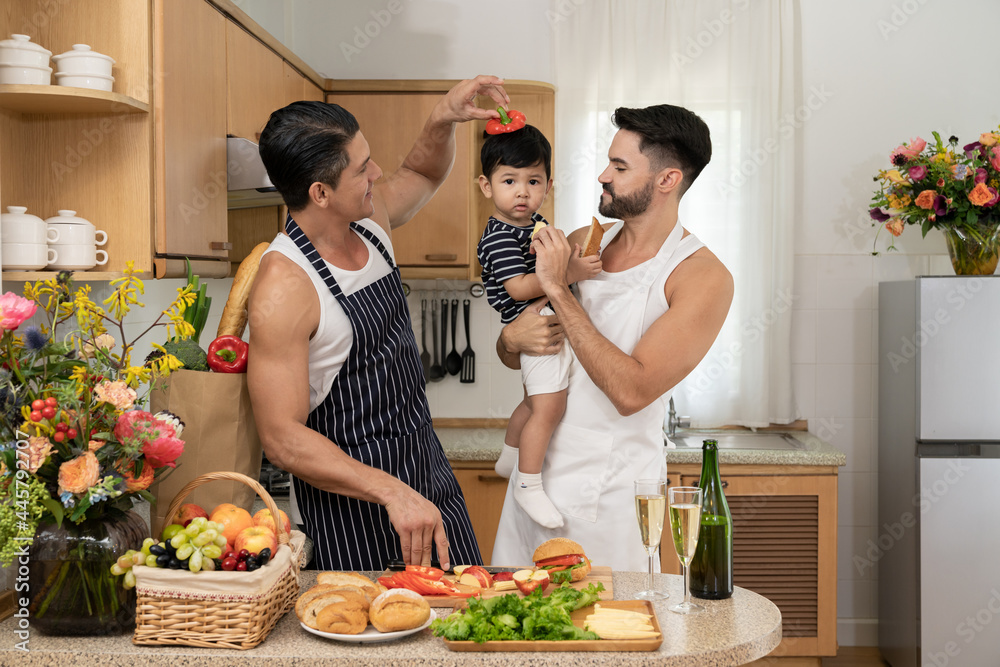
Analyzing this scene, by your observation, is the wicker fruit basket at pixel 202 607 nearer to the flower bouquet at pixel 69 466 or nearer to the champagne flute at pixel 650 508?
the flower bouquet at pixel 69 466

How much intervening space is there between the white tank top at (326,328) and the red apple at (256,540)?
468 millimetres

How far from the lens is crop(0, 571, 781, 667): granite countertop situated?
3.96 feet

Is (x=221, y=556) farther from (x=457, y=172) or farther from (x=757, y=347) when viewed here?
(x=757, y=347)

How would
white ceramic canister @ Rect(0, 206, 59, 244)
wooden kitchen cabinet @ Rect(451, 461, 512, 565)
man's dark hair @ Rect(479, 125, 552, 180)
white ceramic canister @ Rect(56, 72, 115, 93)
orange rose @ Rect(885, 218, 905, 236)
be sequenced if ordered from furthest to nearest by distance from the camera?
1. orange rose @ Rect(885, 218, 905, 236)
2. wooden kitchen cabinet @ Rect(451, 461, 512, 565)
3. man's dark hair @ Rect(479, 125, 552, 180)
4. white ceramic canister @ Rect(56, 72, 115, 93)
5. white ceramic canister @ Rect(0, 206, 59, 244)

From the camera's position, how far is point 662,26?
3535 mm

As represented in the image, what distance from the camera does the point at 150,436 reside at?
4.18 feet

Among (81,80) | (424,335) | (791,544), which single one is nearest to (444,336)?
(424,335)

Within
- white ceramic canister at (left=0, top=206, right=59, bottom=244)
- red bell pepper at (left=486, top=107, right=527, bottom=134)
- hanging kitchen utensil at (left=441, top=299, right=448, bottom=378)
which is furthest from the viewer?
hanging kitchen utensil at (left=441, top=299, right=448, bottom=378)

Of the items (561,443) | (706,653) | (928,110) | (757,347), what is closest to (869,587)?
(757,347)

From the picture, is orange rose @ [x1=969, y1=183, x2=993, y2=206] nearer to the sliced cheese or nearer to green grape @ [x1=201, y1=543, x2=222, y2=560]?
the sliced cheese

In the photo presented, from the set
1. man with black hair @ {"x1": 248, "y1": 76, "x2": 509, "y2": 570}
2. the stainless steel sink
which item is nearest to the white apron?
man with black hair @ {"x1": 248, "y1": 76, "x2": 509, "y2": 570}

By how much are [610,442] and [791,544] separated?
1.57 meters

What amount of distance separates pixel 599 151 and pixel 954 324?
150cm

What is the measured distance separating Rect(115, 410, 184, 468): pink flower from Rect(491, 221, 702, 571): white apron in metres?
0.96
